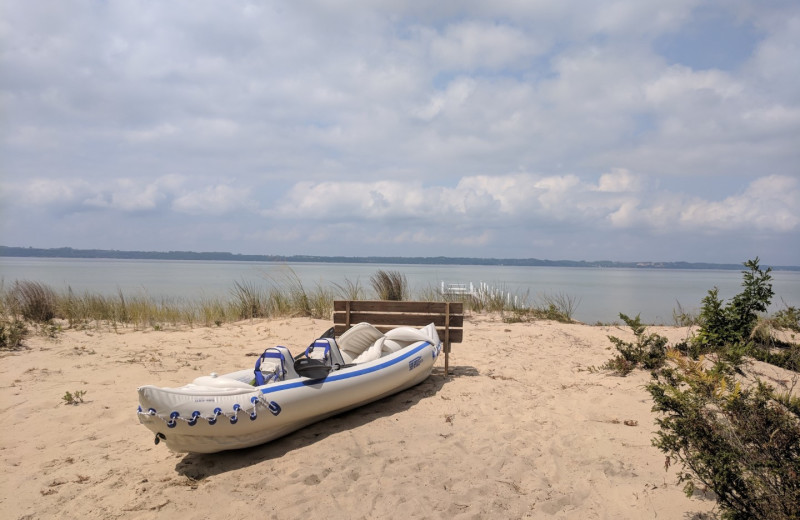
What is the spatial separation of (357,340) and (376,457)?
77.4 inches

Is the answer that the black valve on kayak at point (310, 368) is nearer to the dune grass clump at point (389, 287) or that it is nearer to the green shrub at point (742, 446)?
the green shrub at point (742, 446)

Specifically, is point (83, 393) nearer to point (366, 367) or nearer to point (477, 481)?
point (366, 367)

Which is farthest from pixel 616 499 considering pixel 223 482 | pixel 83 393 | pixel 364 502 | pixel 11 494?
pixel 83 393

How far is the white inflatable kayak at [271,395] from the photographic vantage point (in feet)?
11.5

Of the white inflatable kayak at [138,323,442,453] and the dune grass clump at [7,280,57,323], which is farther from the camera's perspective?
the dune grass clump at [7,280,57,323]

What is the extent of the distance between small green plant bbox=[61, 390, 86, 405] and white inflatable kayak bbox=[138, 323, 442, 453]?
5.68ft

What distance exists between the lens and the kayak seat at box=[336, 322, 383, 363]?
18.3ft

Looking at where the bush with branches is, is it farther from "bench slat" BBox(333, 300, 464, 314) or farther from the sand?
"bench slat" BBox(333, 300, 464, 314)

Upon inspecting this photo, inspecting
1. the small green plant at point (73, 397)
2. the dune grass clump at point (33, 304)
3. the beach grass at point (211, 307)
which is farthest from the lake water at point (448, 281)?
the small green plant at point (73, 397)

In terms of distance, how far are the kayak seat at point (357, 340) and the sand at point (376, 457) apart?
2.39 feet

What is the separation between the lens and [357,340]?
566cm

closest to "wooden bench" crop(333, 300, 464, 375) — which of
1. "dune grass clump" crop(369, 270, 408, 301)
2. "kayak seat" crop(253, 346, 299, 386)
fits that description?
"kayak seat" crop(253, 346, 299, 386)

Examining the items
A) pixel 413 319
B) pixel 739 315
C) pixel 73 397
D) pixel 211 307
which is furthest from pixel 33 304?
pixel 739 315

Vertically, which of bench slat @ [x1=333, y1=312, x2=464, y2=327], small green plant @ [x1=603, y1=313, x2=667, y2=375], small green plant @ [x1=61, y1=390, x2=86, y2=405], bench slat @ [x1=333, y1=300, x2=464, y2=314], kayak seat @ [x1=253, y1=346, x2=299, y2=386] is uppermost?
bench slat @ [x1=333, y1=300, x2=464, y2=314]
